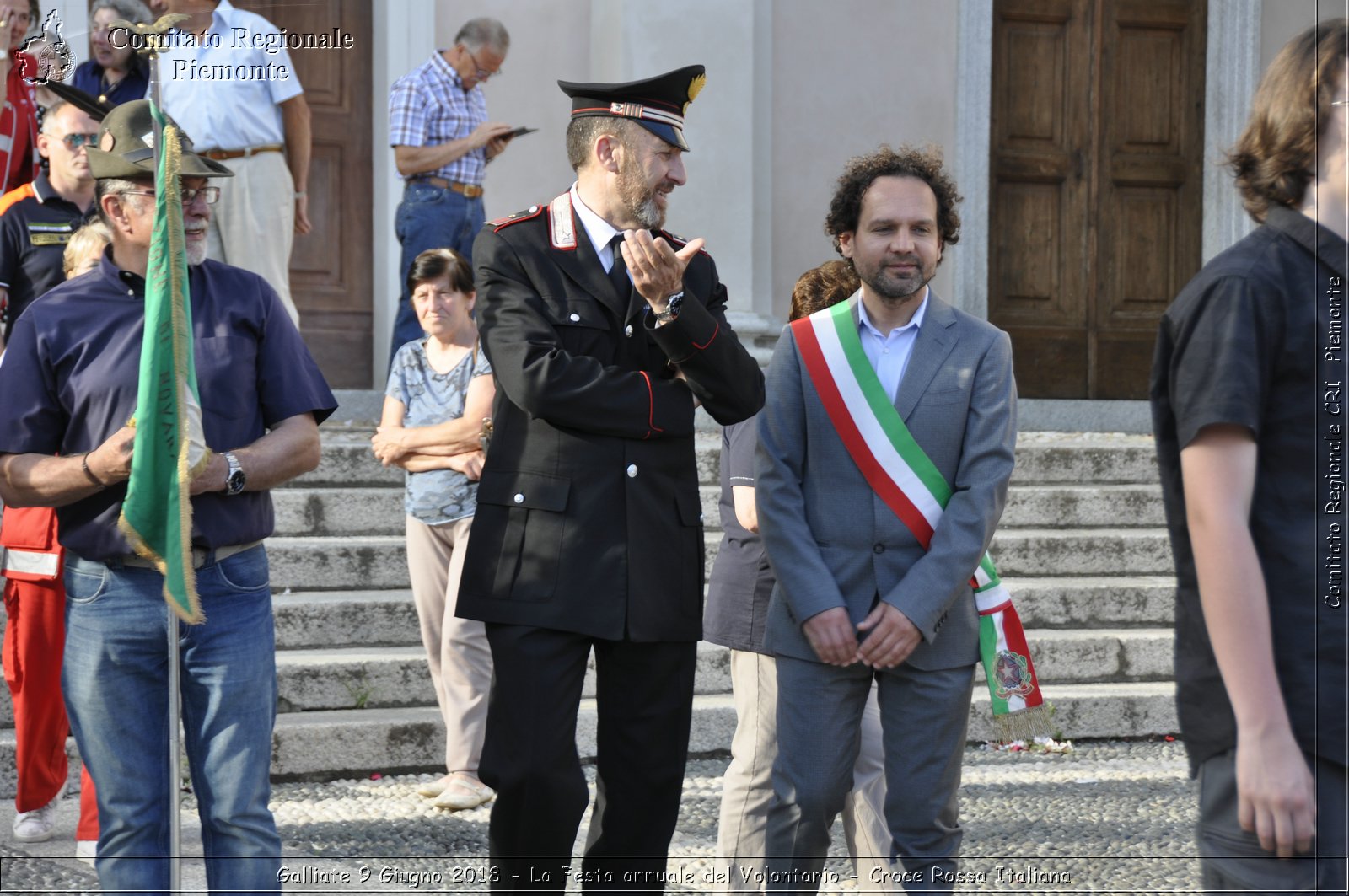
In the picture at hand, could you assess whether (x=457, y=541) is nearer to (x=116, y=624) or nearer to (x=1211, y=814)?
(x=116, y=624)

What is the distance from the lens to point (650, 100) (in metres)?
3.68

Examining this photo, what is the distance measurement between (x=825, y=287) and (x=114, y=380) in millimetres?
1917

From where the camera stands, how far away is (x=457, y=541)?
219 inches

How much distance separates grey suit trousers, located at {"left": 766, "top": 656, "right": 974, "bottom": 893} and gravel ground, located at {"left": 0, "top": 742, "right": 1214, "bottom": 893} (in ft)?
1.47

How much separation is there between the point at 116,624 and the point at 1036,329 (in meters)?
8.69

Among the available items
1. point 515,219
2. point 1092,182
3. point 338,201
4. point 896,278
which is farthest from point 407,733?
point 1092,182

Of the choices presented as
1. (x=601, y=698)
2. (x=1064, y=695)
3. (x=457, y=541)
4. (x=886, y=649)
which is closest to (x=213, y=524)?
(x=601, y=698)

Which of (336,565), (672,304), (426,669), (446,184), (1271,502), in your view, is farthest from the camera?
(446,184)

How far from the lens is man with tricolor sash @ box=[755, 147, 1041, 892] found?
3.63 metres

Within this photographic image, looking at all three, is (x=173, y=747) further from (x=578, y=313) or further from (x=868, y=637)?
(x=868, y=637)

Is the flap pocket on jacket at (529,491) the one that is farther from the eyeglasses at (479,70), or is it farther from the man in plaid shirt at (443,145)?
the eyeglasses at (479,70)

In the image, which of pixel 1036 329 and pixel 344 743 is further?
pixel 1036 329

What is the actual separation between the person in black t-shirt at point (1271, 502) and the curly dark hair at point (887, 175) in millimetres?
1587

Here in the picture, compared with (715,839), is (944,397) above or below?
above
